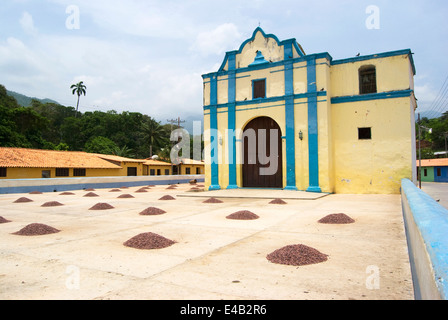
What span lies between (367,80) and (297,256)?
52.4 ft

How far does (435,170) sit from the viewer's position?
46.3 metres

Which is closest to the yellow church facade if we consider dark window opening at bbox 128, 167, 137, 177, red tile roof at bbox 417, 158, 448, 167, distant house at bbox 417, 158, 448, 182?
dark window opening at bbox 128, 167, 137, 177

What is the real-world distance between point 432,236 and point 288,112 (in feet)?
53.1

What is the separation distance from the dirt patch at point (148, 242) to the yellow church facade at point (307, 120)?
12852 mm

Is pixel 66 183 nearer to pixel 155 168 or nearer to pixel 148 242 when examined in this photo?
pixel 155 168

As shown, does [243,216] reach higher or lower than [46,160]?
lower

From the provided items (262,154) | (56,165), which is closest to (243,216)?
(262,154)

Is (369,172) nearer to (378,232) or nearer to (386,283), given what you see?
(378,232)

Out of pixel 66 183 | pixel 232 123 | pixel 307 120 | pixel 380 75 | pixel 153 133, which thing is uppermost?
pixel 153 133

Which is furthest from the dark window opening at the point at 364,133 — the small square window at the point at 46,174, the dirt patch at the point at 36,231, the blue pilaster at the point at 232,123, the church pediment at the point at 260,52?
the small square window at the point at 46,174

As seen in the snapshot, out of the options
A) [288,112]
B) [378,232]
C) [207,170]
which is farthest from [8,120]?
[378,232]

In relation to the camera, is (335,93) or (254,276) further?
(335,93)

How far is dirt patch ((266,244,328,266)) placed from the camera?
4.60 metres

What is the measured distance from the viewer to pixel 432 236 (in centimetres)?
239
